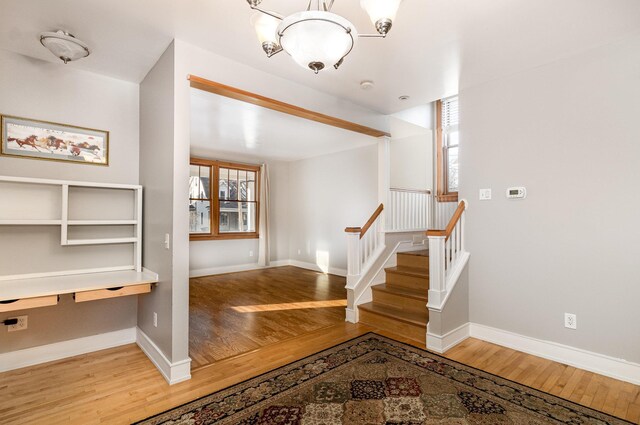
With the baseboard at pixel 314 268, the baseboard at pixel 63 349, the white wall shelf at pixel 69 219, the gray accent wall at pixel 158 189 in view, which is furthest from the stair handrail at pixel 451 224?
the baseboard at pixel 314 268

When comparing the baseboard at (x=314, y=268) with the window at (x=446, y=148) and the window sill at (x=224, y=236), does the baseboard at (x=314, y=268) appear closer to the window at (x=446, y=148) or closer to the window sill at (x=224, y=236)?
the window sill at (x=224, y=236)

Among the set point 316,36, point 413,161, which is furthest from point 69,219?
point 413,161

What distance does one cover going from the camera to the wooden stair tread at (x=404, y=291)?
3.46 metres

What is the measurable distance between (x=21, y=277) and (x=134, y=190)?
1119 millimetres

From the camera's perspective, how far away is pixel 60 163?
2.77 metres

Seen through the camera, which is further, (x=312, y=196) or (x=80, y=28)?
(x=312, y=196)

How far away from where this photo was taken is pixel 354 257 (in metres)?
3.79

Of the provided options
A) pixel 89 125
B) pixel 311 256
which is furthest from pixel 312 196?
pixel 89 125

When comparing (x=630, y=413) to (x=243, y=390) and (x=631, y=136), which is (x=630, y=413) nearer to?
(x=631, y=136)

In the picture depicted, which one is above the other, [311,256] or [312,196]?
[312,196]

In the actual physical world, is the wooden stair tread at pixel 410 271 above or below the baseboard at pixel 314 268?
above

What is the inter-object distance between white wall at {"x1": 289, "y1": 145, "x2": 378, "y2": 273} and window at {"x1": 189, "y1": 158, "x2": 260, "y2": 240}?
1.04 meters

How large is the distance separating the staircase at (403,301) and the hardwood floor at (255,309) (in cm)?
50

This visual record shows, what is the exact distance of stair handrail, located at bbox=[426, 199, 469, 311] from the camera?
9.68 ft
